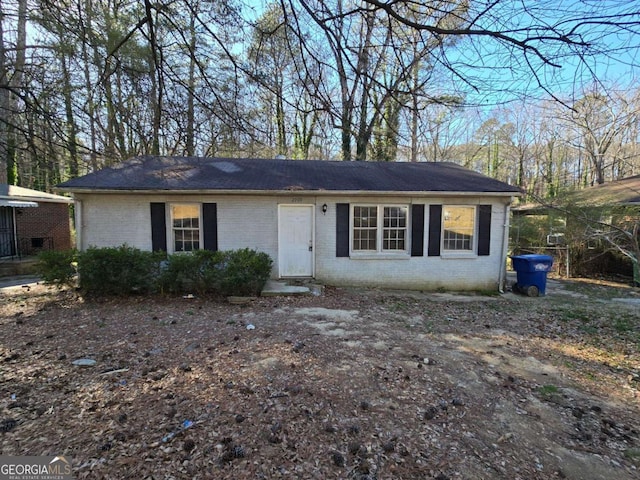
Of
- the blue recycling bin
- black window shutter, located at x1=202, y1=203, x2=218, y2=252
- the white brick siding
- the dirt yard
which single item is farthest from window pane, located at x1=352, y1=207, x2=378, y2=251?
the blue recycling bin

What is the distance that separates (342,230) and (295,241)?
1280 mm

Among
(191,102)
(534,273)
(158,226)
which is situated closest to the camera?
(191,102)

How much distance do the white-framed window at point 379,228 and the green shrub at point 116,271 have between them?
16.3 ft

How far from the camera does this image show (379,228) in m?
8.98

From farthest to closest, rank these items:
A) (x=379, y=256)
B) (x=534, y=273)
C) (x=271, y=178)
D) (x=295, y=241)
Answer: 1. (x=271, y=178)
2. (x=379, y=256)
3. (x=295, y=241)
4. (x=534, y=273)

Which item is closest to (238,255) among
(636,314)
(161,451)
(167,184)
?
(167,184)

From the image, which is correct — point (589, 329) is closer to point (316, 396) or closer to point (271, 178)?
point (316, 396)

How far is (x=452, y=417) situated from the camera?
2.86 metres

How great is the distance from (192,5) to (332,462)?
14.0 ft

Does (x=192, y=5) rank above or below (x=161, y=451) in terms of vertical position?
above

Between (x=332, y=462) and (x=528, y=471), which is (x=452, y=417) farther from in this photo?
(x=332, y=462)

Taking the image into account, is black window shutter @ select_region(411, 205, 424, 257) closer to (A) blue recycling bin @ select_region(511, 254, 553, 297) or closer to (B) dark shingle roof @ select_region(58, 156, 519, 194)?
(B) dark shingle roof @ select_region(58, 156, 519, 194)

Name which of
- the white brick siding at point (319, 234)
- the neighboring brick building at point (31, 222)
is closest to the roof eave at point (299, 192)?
the white brick siding at point (319, 234)

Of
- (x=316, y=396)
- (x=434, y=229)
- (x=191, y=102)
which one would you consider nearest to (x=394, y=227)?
(x=434, y=229)
